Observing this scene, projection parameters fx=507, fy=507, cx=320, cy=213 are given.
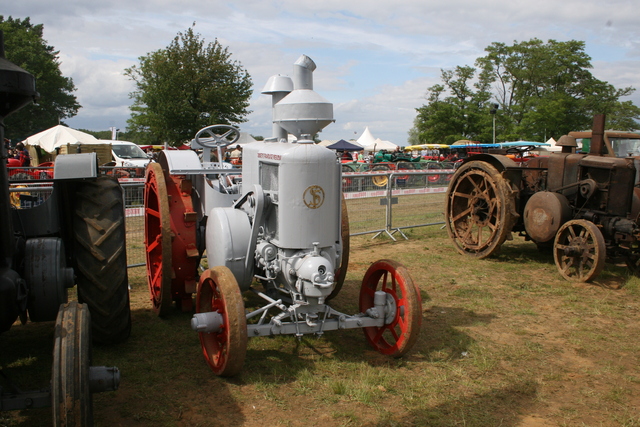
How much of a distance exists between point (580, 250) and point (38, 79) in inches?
1898

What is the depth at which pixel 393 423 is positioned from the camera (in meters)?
3.20

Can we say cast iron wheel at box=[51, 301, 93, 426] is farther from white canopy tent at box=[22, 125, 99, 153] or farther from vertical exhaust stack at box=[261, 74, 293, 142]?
white canopy tent at box=[22, 125, 99, 153]

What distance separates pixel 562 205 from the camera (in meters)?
7.09

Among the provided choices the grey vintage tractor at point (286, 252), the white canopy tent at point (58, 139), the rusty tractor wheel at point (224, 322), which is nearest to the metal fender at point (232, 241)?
the grey vintage tractor at point (286, 252)

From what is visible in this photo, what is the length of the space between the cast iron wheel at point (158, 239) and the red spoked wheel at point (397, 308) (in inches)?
70.8

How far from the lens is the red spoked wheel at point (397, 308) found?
12.6 feet

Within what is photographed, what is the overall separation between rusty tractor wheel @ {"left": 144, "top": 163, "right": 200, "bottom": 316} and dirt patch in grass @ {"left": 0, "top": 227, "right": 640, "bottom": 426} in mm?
267

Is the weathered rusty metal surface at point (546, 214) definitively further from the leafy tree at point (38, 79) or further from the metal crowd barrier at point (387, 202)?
the leafy tree at point (38, 79)

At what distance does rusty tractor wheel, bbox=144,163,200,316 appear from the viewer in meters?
4.59

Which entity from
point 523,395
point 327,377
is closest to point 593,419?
point 523,395

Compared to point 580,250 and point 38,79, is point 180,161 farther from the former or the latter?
point 38,79

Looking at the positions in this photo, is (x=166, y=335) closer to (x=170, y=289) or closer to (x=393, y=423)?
(x=170, y=289)

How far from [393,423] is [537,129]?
141 feet

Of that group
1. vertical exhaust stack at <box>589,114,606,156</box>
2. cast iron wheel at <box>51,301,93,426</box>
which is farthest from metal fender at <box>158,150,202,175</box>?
vertical exhaust stack at <box>589,114,606,156</box>
